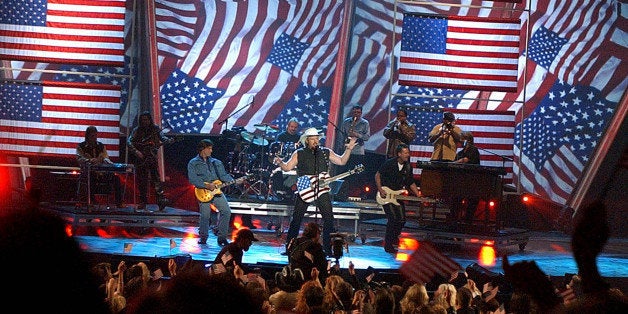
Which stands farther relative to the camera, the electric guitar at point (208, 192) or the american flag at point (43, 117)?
the electric guitar at point (208, 192)

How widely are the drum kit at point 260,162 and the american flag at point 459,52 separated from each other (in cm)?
320

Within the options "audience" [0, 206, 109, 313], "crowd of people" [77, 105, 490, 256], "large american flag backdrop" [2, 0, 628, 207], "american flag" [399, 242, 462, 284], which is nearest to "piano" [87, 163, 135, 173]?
→ "crowd of people" [77, 105, 490, 256]

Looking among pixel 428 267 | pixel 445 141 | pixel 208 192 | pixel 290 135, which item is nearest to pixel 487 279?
pixel 428 267

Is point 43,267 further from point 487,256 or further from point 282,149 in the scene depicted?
point 282,149

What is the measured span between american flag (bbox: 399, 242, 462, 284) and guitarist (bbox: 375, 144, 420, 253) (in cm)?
193

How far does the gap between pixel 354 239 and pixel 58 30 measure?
640 cm

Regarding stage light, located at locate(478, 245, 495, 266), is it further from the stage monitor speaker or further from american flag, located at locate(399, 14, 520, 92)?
the stage monitor speaker

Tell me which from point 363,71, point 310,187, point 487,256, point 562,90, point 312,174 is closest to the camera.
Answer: point 310,187

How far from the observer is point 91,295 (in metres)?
1.72

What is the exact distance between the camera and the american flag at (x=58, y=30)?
1612 centimetres

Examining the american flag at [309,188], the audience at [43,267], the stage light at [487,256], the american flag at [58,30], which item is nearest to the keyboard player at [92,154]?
the american flag at [58,30]

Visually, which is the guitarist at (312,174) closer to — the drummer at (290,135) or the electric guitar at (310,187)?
the electric guitar at (310,187)

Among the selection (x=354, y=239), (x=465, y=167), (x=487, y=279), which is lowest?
(x=354, y=239)

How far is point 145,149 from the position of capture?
17.8m
